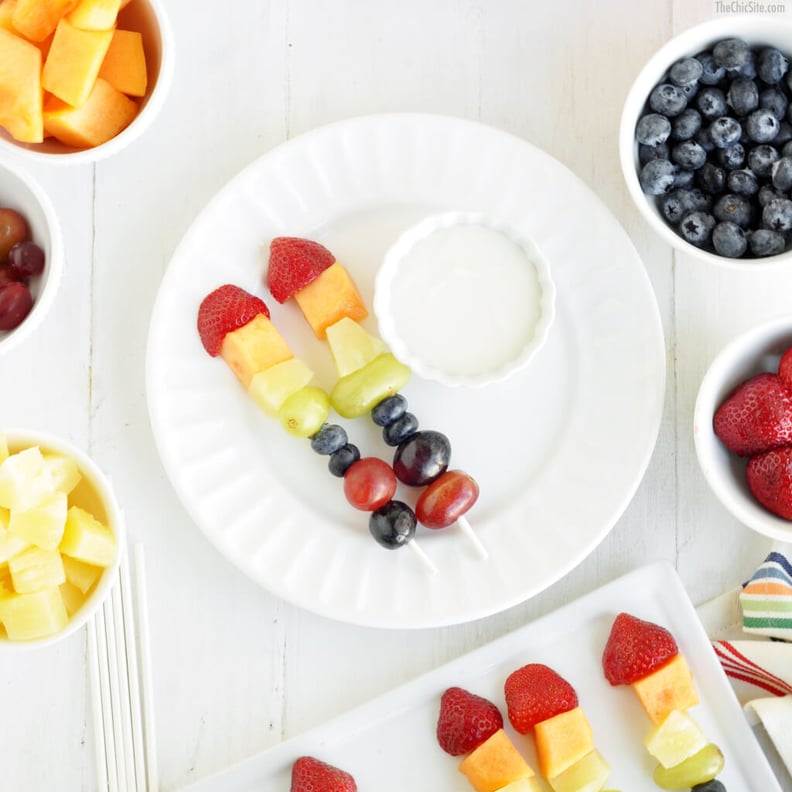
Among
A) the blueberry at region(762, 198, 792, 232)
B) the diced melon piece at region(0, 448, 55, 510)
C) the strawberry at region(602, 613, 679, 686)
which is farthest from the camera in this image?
the strawberry at region(602, 613, 679, 686)

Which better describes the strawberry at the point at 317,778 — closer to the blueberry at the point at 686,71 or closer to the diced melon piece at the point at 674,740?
the diced melon piece at the point at 674,740

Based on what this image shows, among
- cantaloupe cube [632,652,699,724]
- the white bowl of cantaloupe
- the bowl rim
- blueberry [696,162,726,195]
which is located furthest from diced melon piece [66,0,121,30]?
cantaloupe cube [632,652,699,724]

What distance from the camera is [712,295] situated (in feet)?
5.20

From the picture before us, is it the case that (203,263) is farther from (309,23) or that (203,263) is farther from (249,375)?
(309,23)

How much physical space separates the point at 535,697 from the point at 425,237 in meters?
0.66

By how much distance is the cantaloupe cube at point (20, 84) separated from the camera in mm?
1293

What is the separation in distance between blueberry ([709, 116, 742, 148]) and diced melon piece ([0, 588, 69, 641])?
1.03 meters

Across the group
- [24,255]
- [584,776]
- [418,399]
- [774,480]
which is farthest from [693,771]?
[24,255]

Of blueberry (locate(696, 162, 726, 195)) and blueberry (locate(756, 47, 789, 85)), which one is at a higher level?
blueberry (locate(756, 47, 789, 85))

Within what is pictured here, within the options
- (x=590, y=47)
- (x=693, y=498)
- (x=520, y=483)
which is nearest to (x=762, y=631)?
(x=693, y=498)

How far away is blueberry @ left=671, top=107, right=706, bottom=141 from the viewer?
55.7 inches

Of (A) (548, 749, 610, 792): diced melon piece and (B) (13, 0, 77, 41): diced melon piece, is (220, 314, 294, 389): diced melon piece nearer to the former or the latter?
(B) (13, 0, 77, 41): diced melon piece

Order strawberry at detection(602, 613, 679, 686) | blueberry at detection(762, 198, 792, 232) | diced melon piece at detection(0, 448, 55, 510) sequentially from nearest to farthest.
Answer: diced melon piece at detection(0, 448, 55, 510), blueberry at detection(762, 198, 792, 232), strawberry at detection(602, 613, 679, 686)

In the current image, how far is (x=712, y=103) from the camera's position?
1.41 meters
